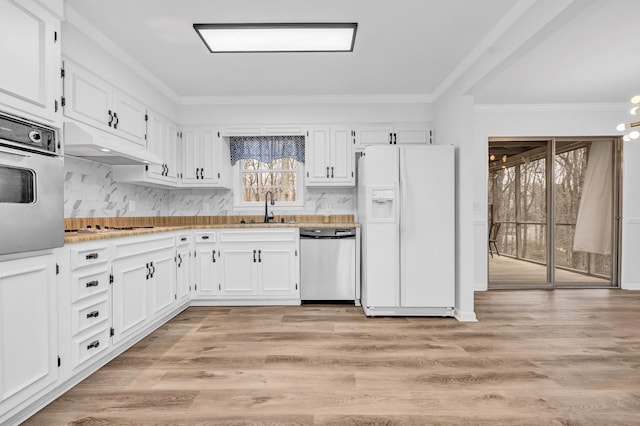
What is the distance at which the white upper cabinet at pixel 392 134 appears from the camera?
4.24m

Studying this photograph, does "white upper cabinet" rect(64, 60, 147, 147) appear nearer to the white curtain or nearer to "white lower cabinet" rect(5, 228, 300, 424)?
"white lower cabinet" rect(5, 228, 300, 424)

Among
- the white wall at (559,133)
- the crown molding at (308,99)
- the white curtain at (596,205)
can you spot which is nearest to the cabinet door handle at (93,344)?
the crown molding at (308,99)

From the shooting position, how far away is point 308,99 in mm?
4176

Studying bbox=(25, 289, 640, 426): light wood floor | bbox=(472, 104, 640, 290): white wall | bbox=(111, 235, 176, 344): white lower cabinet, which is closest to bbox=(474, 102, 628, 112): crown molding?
bbox=(472, 104, 640, 290): white wall

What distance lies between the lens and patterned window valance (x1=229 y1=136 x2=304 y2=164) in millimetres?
4512

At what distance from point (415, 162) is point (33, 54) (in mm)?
2995

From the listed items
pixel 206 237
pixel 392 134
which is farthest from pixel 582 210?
pixel 206 237

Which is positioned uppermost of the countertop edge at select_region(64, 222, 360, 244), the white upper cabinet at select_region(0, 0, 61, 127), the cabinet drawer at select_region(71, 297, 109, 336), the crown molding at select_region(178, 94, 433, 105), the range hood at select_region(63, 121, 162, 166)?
the crown molding at select_region(178, 94, 433, 105)

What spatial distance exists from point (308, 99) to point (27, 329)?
11.0ft

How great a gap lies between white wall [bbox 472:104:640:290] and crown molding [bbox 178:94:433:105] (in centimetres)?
117

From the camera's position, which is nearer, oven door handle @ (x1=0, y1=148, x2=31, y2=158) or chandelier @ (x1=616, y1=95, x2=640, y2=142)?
oven door handle @ (x1=0, y1=148, x2=31, y2=158)

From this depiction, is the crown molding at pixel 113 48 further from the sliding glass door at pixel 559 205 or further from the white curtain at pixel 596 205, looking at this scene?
the white curtain at pixel 596 205

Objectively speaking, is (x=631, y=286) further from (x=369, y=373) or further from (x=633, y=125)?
(x=369, y=373)

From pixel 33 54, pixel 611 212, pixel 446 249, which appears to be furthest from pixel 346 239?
pixel 611 212
